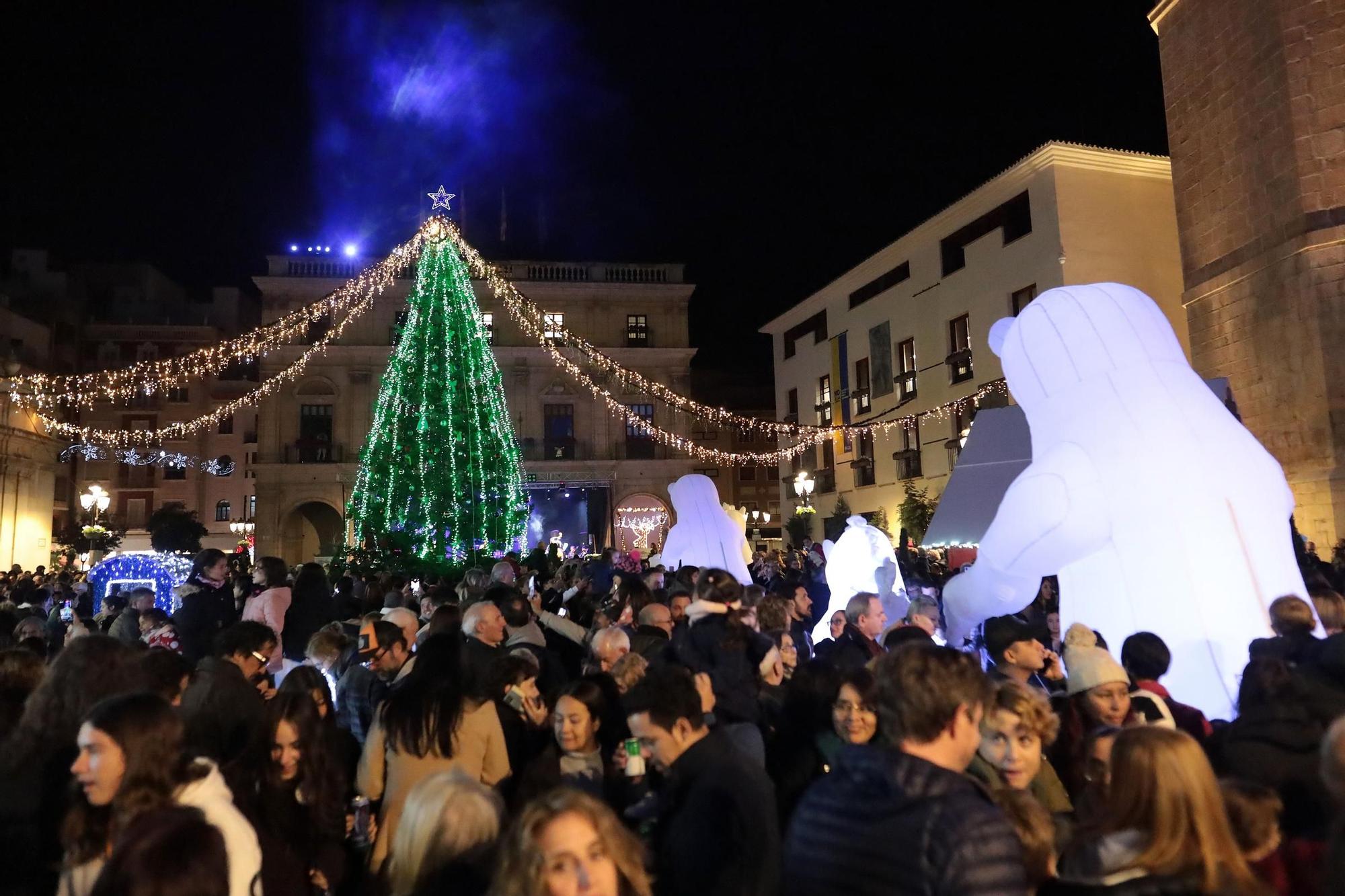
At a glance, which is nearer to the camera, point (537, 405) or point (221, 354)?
point (221, 354)

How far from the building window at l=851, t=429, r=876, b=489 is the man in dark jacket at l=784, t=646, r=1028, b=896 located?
28.3 metres

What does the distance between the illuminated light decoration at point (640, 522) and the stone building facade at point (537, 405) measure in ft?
0.80

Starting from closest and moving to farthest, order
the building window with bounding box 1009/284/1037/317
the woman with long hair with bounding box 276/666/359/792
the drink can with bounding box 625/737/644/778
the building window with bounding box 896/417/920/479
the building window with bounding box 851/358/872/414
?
the woman with long hair with bounding box 276/666/359/792 → the drink can with bounding box 625/737/644/778 → the building window with bounding box 1009/284/1037/317 → the building window with bounding box 896/417/920/479 → the building window with bounding box 851/358/872/414

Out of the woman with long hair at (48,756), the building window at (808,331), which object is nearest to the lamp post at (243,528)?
the building window at (808,331)

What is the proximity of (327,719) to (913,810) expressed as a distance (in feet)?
8.45

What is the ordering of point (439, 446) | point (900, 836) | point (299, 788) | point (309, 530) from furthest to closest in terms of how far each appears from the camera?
point (309, 530), point (439, 446), point (299, 788), point (900, 836)

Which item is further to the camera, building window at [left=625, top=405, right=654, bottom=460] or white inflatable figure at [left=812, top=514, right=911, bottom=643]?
building window at [left=625, top=405, right=654, bottom=460]

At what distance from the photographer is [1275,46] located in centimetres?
1347

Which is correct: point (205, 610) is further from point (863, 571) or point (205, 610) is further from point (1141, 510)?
point (1141, 510)

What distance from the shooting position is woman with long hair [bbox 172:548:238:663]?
6688mm

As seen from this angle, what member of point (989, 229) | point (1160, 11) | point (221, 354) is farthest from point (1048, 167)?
point (221, 354)

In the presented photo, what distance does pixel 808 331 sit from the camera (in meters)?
34.7

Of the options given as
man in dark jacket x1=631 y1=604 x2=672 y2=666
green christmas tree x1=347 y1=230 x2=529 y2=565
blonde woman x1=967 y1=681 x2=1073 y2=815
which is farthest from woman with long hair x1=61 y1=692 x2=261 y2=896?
green christmas tree x1=347 y1=230 x2=529 y2=565

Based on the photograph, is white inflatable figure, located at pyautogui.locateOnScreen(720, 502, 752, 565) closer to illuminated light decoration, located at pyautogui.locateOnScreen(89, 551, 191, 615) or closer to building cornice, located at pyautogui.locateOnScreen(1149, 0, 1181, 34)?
illuminated light decoration, located at pyautogui.locateOnScreen(89, 551, 191, 615)
